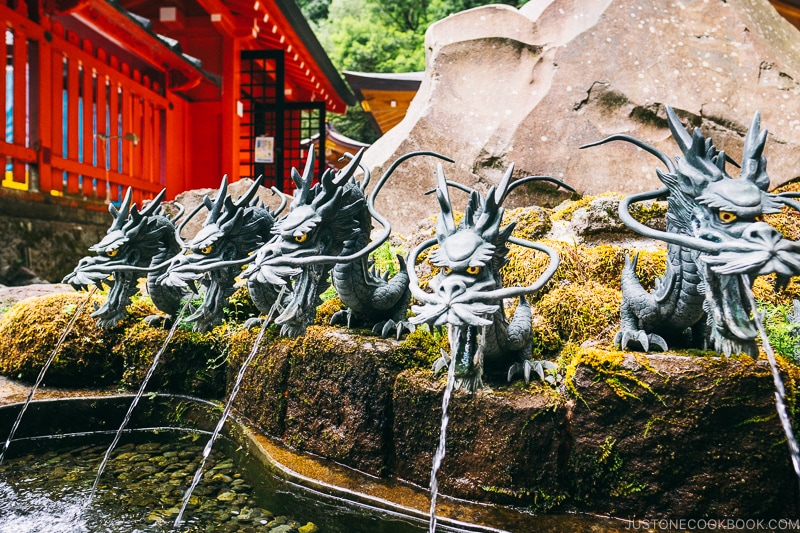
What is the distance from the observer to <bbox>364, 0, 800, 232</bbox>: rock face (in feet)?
19.4

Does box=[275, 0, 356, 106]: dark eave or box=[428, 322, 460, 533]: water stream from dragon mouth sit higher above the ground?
box=[275, 0, 356, 106]: dark eave

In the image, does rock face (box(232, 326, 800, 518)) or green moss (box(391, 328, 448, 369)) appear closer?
rock face (box(232, 326, 800, 518))

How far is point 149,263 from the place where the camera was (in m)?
5.20

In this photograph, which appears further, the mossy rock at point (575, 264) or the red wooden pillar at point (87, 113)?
the red wooden pillar at point (87, 113)

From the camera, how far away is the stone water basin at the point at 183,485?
3045 millimetres

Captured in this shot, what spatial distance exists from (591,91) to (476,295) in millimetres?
4462

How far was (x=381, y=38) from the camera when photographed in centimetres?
2745

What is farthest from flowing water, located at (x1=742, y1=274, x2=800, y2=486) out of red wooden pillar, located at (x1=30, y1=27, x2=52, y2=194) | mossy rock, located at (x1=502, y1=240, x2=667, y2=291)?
red wooden pillar, located at (x1=30, y1=27, x2=52, y2=194)

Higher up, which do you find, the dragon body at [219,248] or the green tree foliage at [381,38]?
the green tree foliage at [381,38]

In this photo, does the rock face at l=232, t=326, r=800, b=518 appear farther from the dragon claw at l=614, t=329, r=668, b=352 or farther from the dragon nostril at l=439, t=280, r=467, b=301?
the dragon nostril at l=439, t=280, r=467, b=301

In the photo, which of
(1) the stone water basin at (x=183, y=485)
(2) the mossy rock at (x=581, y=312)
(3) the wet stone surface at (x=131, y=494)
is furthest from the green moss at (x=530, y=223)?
(3) the wet stone surface at (x=131, y=494)

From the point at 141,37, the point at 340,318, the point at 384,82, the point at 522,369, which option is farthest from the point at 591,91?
the point at 384,82

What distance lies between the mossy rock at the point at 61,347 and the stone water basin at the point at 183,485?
1.51ft

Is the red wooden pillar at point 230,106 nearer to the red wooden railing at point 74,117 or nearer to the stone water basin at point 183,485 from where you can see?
the red wooden railing at point 74,117
